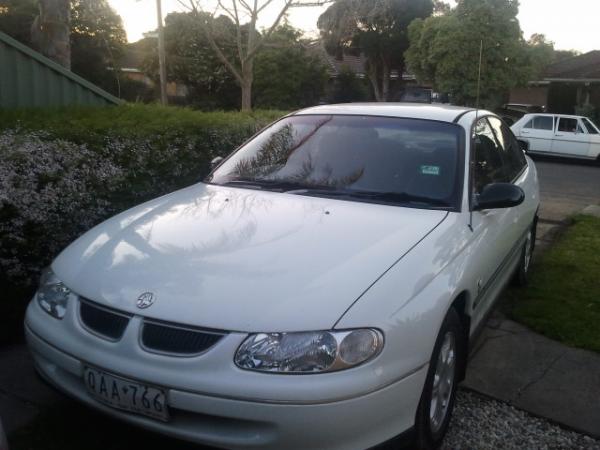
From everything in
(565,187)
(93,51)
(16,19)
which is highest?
(16,19)

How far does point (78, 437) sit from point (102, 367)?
70cm

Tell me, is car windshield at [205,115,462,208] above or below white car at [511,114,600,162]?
above

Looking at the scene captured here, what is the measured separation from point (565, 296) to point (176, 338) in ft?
12.2

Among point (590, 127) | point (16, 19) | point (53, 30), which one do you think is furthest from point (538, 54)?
point (53, 30)

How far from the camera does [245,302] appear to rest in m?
2.46

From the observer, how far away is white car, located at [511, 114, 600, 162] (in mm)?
17391

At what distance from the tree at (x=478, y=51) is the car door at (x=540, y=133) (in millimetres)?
5149

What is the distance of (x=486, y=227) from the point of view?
3.57 metres

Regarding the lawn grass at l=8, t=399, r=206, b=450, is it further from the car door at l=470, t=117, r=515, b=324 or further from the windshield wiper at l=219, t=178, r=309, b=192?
the car door at l=470, t=117, r=515, b=324

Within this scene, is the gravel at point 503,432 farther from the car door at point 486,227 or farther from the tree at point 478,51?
the tree at point 478,51

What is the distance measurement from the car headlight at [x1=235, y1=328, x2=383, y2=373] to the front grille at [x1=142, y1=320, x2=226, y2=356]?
0.14 m

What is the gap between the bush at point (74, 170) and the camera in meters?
3.90

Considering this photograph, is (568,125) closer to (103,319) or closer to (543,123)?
(543,123)

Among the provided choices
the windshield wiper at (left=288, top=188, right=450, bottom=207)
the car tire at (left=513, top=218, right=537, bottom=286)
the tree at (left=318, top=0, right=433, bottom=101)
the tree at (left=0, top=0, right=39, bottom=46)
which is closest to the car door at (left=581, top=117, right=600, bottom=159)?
the car tire at (left=513, top=218, right=537, bottom=286)
